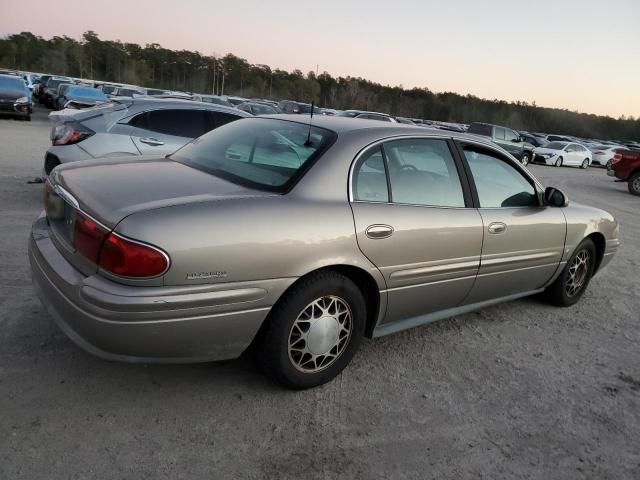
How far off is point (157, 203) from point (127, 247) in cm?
28

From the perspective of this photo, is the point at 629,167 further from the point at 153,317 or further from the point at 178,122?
the point at 153,317

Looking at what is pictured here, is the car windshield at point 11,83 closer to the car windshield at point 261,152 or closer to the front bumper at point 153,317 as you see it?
the car windshield at point 261,152

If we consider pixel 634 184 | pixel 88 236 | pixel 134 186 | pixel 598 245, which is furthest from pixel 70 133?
pixel 634 184

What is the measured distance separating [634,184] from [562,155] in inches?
443

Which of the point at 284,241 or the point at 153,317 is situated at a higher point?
the point at 284,241

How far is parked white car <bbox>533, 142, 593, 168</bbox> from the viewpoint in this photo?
1045 inches

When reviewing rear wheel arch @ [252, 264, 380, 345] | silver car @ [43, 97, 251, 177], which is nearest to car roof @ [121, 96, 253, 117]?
silver car @ [43, 97, 251, 177]

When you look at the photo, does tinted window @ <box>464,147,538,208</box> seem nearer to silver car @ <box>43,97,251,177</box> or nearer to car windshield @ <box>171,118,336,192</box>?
car windshield @ <box>171,118,336,192</box>

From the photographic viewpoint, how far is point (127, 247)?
92.7 inches

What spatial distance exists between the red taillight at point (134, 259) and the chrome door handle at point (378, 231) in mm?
1179

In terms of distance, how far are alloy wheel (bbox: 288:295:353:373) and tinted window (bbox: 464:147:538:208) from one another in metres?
1.44

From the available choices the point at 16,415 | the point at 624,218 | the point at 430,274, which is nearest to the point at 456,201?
the point at 430,274

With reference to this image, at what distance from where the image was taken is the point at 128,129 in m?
6.62

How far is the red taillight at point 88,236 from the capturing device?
2471 millimetres
